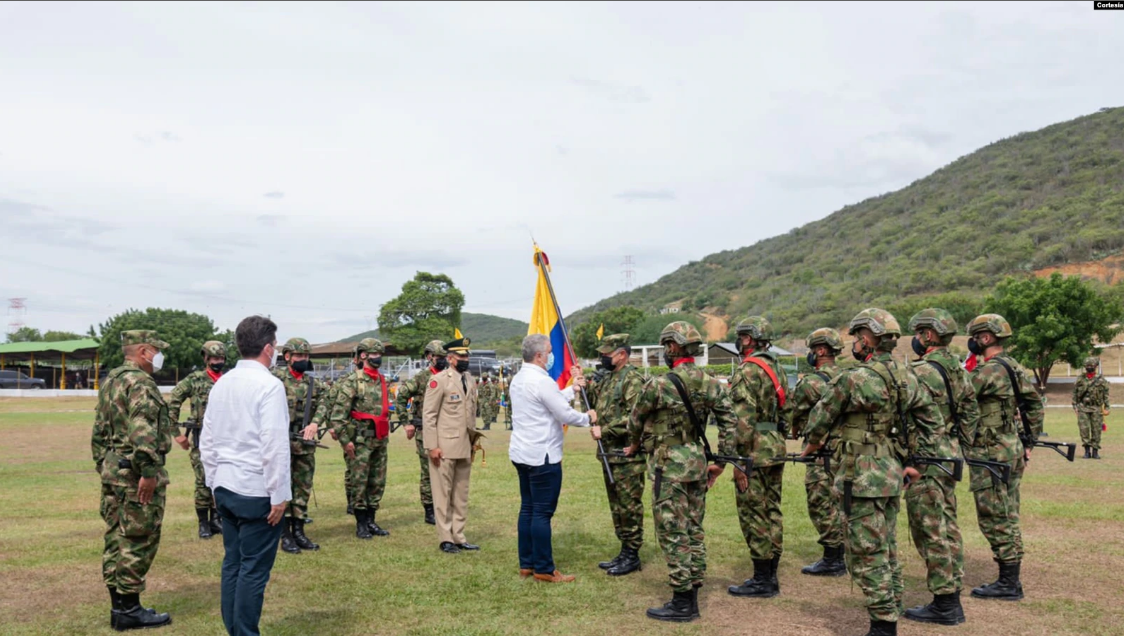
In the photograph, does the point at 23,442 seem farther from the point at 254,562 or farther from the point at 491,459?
the point at 254,562

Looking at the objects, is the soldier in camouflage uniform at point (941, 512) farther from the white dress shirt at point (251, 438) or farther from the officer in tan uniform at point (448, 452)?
the white dress shirt at point (251, 438)

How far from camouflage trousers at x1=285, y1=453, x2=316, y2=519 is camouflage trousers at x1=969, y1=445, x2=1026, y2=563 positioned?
7110 mm

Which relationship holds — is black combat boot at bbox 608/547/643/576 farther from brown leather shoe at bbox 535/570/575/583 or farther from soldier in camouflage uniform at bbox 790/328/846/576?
soldier in camouflage uniform at bbox 790/328/846/576

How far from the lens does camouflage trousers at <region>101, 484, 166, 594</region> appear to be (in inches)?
255

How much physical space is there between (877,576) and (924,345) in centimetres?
251

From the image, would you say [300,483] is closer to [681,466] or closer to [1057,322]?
[681,466]

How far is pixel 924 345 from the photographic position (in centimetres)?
743

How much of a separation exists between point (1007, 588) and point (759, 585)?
218cm

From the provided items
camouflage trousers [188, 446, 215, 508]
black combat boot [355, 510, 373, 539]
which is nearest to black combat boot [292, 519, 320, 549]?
black combat boot [355, 510, 373, 539]

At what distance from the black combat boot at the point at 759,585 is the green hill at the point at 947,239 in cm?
6842

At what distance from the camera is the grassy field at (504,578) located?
654cm

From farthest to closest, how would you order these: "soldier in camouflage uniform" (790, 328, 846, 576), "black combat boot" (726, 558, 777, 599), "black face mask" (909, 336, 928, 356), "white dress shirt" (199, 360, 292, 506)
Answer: "soldier in camouflage uniform" (790, 328, 846, 576) → "black face mask" (909, 336, 928, 356) → "black combat boot" (726, 558, 777, 599) → "white dress shirt" (199, 360, 292, 506)

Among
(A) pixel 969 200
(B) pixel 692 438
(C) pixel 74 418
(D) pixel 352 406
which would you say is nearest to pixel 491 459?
(D) pixel 352 406

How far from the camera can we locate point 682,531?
259 inches
